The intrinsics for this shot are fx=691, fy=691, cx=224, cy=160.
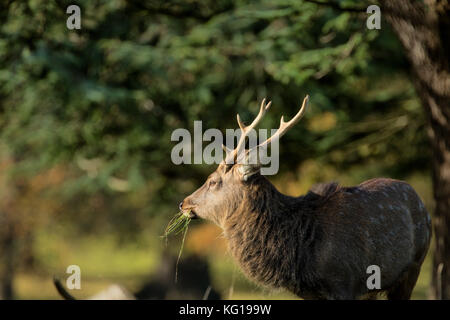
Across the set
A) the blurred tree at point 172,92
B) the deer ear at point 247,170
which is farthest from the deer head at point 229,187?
the blurred tree at point 172,92

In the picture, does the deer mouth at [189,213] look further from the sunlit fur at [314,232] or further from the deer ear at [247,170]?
the deer ear at [247,170]

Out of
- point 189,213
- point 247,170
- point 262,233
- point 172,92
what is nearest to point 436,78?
point 247,170

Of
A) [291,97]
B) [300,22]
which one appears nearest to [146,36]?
[291,97]

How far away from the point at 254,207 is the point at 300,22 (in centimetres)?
377

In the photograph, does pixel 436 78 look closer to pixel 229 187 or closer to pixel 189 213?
pixel 229 187

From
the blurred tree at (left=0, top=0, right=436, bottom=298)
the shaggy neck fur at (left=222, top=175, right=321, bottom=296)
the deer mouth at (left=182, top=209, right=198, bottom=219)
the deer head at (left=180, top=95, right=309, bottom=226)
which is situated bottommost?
the shaggy neck fur at (left=222, top=175, right=321, bottom=296)

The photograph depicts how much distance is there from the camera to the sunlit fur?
580cm

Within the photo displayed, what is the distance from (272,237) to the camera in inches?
235

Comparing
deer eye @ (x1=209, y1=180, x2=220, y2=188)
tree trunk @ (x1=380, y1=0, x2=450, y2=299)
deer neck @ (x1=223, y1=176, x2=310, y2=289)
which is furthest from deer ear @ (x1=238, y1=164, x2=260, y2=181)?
tree trunk @ (x1=380, y1=0, x2=450, y2=299)

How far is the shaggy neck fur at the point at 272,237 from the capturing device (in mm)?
5836

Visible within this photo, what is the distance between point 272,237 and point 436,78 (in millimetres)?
3255

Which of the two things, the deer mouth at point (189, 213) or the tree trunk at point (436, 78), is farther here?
the tree trunk at point (436, 78)

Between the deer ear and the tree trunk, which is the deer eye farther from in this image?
the tree trunk
